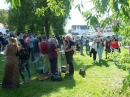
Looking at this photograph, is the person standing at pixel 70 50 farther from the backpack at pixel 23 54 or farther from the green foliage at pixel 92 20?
the green foliage at pixel 92 20

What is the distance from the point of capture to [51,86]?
8227 millimetres

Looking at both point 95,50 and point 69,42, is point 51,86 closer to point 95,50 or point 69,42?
point 69,42

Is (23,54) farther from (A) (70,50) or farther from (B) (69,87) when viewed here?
(A) (70,50)

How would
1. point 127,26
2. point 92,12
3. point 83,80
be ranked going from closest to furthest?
1. point 92,12
2. point 127,26
3. point 83,80

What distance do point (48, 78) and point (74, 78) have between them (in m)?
1.09

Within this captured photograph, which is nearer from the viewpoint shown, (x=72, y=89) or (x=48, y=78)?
(x=72, y=89)

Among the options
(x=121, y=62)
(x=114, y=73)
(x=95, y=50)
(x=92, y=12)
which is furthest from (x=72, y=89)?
(x=95, y=50)

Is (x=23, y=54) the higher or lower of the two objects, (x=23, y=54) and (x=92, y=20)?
the lower

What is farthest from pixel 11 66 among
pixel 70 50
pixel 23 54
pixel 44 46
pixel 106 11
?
pixel 106 11

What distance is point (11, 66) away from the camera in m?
7.63

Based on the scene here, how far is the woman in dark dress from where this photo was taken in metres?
7.46

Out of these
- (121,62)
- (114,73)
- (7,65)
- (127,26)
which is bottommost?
(114,73)

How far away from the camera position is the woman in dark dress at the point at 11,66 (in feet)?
24.5

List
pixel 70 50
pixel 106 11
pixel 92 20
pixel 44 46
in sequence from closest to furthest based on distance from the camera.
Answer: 1. pixel 92 20
2. pixel 106 11
3. pixel 70 50
4. pixel 44 46
